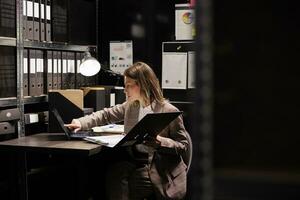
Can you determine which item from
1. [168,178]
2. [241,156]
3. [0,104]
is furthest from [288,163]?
[0,104]

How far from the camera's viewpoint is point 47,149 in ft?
7.63

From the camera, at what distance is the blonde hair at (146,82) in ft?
8.75

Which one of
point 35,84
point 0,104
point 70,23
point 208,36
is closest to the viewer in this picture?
point 208,36

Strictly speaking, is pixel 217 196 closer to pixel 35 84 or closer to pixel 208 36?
pixel 208 36

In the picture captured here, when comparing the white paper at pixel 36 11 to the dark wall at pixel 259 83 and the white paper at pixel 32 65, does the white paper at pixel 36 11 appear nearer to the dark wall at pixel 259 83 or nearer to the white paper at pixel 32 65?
the white paper at pixel 32 65

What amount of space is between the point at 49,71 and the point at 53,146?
36.5 inches

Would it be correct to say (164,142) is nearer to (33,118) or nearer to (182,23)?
(33,118)

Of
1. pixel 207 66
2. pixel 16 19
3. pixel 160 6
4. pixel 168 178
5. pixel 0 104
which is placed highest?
pixel 160 6

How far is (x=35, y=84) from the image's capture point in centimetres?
300

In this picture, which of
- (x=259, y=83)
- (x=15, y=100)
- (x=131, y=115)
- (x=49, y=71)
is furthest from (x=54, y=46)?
(x=259, y=83)

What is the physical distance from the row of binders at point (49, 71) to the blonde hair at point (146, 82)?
2.30 feet

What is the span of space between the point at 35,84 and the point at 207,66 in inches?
102

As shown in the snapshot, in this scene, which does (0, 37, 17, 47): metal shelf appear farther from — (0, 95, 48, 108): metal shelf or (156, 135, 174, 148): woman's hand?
(156, 135, 174, 148): woman's hand

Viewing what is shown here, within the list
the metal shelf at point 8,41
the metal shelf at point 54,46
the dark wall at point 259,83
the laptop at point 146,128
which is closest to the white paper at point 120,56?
the metal shelf at point 54,46
